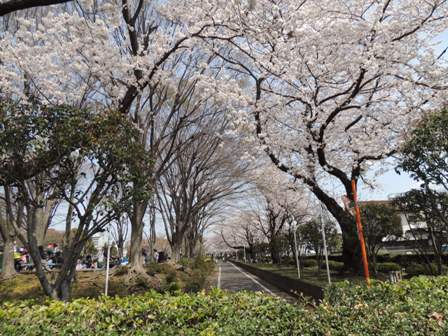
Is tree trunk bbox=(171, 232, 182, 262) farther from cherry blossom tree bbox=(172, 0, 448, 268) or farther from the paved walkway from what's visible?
cherry blossom tree bbox=(172, 0, 448, 268)

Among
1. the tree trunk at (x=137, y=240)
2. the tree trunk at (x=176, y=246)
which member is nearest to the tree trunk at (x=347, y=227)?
the tree trunk at (x=137, y=240)

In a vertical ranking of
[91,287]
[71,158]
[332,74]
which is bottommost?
[91,287]

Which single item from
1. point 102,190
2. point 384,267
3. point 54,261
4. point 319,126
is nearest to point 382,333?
point 102,190

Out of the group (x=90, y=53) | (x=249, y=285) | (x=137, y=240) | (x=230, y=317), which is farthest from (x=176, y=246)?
(x=230, y=317)

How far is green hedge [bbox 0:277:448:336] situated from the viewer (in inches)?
122

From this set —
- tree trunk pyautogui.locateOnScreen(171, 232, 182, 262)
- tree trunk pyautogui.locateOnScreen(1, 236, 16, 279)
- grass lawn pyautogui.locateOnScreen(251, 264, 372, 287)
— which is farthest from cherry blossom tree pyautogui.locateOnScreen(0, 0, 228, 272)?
tree trunk pyautogui.locateOnScreen(171, 232, 182, 262)

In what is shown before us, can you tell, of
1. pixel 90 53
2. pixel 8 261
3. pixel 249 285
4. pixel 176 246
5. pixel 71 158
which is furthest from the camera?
pixel 176 246

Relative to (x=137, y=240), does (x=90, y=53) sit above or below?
above

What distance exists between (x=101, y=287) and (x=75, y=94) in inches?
247

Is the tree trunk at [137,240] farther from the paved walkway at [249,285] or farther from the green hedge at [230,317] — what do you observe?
the green hedge at [230,317]

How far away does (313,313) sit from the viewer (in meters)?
3.54

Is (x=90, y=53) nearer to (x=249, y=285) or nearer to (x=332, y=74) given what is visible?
(x=332, y=74)

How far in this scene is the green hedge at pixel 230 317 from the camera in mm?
3094

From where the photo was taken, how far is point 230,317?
11.9 feet
